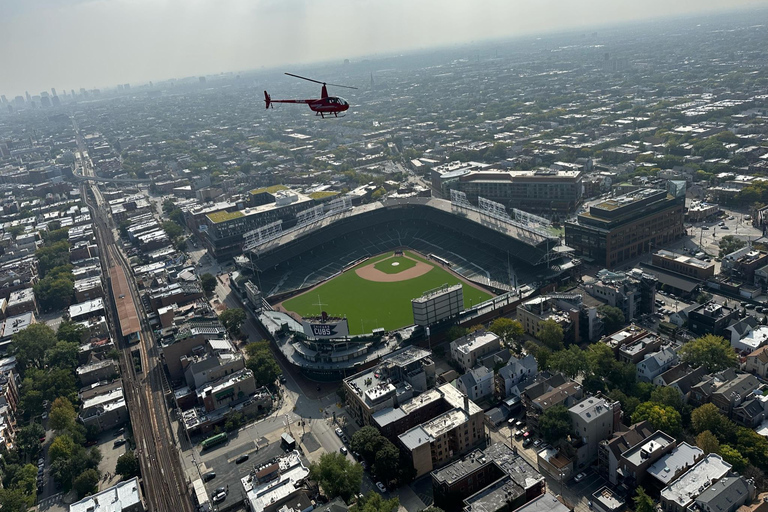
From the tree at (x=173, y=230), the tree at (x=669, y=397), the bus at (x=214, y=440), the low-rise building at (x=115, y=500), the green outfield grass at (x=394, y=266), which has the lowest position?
the bus at (x=214, y=440)

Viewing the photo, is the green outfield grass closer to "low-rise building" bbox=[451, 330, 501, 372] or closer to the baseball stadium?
the baseball stadium

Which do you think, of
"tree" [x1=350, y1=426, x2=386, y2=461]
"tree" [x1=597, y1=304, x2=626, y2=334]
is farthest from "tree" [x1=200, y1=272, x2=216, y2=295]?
"tree" [x1=597, y1=304, x2=626, y2=334]

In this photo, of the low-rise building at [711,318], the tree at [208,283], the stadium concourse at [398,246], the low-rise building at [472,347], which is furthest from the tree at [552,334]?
the tree at [208,283]

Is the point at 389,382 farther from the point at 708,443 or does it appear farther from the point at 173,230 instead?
the point at 173,230

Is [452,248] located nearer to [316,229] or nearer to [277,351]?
[316,229]

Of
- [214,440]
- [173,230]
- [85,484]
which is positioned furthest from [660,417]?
[173,230]

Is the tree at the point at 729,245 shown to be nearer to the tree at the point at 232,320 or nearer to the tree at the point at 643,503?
the tree at the point at 643,503
